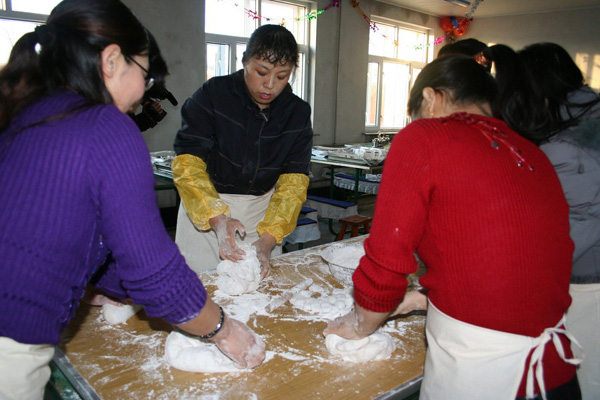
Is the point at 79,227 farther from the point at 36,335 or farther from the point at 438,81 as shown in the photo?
the point at 438,81

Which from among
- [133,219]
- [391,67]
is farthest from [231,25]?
[133,219]

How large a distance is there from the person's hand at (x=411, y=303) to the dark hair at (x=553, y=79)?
636mm

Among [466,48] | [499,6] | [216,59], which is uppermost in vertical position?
[499,6]

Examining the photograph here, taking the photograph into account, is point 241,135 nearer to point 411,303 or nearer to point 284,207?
point 284,207

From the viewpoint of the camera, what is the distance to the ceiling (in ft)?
29.2

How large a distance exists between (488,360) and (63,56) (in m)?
1.15

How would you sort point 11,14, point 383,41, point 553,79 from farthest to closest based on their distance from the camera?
point 383,41 < point 11,14 < point 553,79

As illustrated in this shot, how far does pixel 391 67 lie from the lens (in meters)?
10.0

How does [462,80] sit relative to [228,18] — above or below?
below

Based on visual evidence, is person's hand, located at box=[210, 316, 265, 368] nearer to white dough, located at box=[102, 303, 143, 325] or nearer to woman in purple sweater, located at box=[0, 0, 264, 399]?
woman in purple sweater, located at box=[0, 0, 264, 399]

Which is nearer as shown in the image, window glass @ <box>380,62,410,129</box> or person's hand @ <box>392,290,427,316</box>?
person's hand @ <box>392,290,427,316</box>

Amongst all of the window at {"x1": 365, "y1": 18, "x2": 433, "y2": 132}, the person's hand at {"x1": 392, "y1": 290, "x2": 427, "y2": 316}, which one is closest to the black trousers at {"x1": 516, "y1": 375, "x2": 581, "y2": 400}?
the person's hand at {"x1": 392, "y1": 290, "x2": 427, "y2": 316}

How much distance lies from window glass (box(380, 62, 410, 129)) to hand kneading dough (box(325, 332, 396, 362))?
9.04 metres

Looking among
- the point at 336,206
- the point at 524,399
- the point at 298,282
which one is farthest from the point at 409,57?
the point at 524,399
